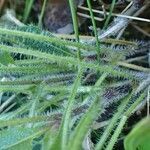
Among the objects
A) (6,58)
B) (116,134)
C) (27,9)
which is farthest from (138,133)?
(27,9)

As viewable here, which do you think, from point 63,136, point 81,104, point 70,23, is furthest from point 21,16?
point 63,136

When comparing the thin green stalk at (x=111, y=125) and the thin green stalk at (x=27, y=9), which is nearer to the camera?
the thin green stalk at (x=111, y=125)

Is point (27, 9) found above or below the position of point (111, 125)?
above

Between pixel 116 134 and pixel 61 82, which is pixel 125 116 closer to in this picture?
pixel 116 134

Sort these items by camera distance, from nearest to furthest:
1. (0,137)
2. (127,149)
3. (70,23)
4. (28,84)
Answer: (127,149), (0,137), (28,84), (70,23)

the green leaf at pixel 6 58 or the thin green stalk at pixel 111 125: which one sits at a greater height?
the green leaf at pixel 6 58

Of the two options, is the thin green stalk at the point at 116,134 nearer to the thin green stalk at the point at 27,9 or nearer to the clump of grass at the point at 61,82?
the clump of grass at the point at 61,82

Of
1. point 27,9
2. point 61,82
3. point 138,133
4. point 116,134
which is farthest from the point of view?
point 27,9

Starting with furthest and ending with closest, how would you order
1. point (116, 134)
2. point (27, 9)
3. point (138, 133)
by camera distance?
point (27, 9) → point (116, 134) → point (138, 133)

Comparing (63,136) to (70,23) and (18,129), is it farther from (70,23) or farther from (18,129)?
(70,23)

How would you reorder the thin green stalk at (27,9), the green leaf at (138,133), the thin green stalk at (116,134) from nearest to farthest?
1. the green leaf at (138,133)
2. the thin green stalk at (116,134)
3. the thin green stalk at (27,9)

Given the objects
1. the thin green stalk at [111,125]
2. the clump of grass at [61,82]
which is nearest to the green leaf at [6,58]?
the clump of grass at [61,82]
